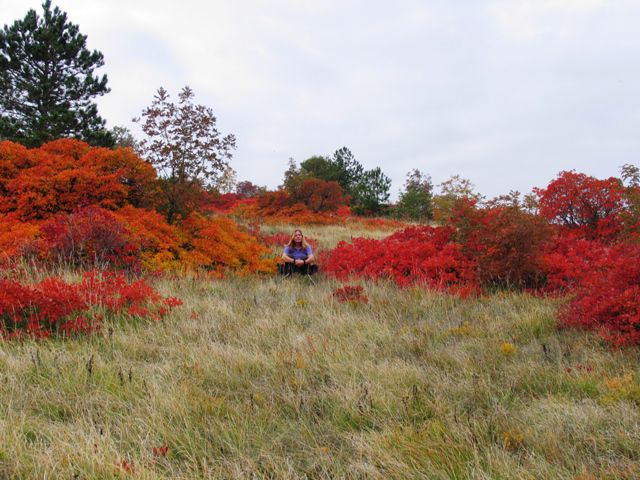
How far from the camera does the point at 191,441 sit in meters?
2.51

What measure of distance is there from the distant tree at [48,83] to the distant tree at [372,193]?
13.4 metres

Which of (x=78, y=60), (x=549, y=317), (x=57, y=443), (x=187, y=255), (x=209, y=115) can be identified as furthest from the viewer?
(x=78, y=60)

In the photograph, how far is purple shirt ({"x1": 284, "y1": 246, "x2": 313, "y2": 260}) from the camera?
8844 millimetres

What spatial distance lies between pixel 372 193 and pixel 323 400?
76.5ft

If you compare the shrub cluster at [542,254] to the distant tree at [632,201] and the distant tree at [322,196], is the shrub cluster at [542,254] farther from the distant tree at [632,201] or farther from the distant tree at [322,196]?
the distant tree at [322,196]

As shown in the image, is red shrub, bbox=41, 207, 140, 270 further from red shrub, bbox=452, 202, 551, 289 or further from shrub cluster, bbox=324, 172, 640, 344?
red shrub, bbox=452, 202, 551, 289

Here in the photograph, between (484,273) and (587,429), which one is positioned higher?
(484,273)

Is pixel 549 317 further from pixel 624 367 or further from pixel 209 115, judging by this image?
pixel 209 115

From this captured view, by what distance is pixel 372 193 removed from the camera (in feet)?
84.9

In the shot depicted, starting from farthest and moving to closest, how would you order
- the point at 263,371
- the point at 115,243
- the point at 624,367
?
the point at 115,243
the point at 263,371
the point at 624,367

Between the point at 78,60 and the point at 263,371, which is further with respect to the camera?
the point at 78,60

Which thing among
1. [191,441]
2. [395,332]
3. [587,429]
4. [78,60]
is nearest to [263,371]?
[191,441]

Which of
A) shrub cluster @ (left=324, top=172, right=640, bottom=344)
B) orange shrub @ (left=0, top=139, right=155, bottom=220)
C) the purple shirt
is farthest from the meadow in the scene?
orange shrub @ (left=0, top=139, right=155, bottom=220)

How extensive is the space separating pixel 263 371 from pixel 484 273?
420 cm
